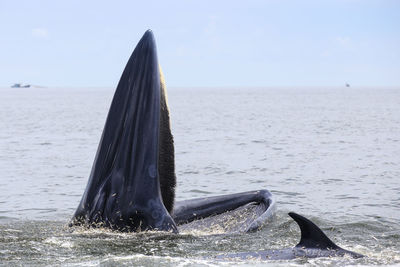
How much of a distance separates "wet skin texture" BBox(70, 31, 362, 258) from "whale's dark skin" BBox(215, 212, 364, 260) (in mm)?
1535

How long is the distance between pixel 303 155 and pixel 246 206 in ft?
55.7

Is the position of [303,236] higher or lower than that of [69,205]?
higher

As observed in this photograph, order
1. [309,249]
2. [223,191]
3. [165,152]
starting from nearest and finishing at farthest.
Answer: [309,249] < [165,152] < [223,191]

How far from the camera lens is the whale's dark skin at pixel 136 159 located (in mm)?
8305

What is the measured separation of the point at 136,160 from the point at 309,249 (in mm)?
2385

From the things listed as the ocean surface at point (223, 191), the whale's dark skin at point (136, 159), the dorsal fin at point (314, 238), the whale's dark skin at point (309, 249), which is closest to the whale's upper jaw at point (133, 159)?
the whale's dark skin at point (136, 159)

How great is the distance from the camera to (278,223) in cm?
1115

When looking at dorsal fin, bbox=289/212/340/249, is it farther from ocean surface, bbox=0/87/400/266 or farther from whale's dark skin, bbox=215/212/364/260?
ocean surface, bbox=0/87/400/266

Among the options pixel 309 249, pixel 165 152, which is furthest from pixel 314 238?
pixel 165 152

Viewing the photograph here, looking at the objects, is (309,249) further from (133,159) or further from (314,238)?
(133,159)

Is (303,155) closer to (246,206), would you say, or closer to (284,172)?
(284,172)

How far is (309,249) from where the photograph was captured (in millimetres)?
7367

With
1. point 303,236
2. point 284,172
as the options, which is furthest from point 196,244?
point 284,172

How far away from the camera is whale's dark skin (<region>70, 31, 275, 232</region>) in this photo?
8.30m
